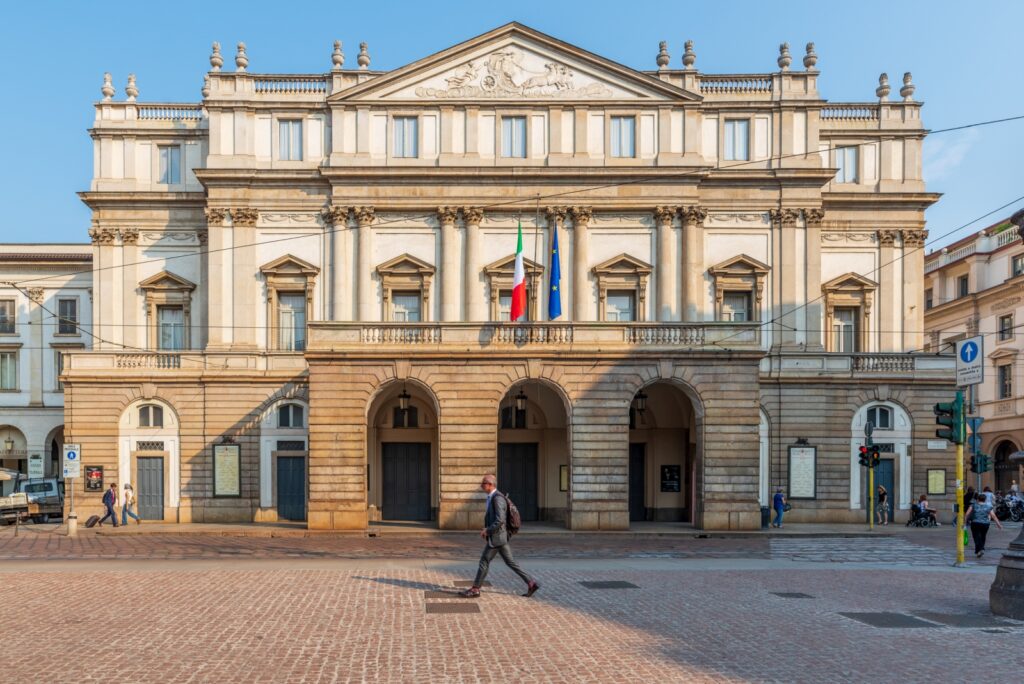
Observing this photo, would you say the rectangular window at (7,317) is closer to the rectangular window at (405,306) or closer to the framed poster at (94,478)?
the framed poster at (94,478)

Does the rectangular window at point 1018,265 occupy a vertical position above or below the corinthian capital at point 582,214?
below

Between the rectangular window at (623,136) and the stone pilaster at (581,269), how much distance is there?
2766mm

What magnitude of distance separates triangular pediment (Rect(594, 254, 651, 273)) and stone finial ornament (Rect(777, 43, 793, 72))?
10210mm

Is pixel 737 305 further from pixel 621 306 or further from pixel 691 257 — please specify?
pixel 621 306

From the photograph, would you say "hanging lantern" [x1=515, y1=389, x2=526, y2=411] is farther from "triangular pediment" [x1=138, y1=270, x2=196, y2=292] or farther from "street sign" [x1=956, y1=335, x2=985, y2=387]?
"street sign" [x1=956, y1=335, x2=985, y2=387]

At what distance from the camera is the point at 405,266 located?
39.0m

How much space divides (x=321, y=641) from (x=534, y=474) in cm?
2485

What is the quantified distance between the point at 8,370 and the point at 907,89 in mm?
46839

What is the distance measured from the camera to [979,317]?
56.1m

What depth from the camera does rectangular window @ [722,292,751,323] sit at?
131 feet

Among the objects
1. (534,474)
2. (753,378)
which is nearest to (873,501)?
(753,378)

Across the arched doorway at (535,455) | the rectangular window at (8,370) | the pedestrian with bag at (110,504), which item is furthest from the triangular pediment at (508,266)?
the rectangular window at (8,370)

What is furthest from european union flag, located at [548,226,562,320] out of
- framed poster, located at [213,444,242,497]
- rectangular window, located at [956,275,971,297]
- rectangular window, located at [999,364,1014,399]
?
rectangular window, located at [956,275,971,297]

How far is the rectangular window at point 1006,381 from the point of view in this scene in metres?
53.7
